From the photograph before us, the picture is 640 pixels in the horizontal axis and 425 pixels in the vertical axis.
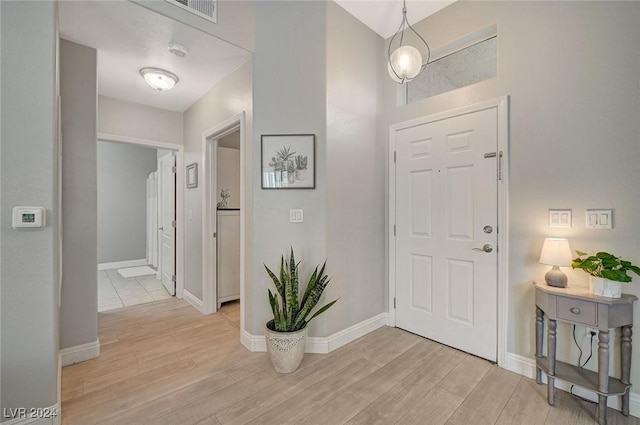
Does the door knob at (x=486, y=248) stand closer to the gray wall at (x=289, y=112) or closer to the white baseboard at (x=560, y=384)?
the white baseboard at (x=560, y=384)

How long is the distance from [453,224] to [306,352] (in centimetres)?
162

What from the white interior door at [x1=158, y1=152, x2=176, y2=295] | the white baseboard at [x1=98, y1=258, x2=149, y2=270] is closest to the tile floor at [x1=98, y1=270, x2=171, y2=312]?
the white interior door at [x1=158, y1=152, x2=176, y2=295]

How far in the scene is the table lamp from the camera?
1.70 m

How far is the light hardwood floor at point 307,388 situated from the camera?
1611mm

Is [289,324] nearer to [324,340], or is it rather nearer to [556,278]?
[324,340]

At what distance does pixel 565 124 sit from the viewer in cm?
184

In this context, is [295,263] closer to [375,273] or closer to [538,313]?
[375,273]

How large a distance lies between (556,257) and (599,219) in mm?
344

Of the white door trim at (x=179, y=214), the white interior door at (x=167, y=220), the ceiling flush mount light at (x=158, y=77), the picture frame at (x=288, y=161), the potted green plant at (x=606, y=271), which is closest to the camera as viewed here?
the potted green plant at (x=606, y=271)

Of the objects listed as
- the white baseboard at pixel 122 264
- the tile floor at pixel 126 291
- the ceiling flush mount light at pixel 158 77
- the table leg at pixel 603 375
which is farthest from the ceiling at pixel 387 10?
the white baseboard at pixel 122 264

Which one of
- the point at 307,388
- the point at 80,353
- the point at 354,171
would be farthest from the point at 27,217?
the point at 354,171

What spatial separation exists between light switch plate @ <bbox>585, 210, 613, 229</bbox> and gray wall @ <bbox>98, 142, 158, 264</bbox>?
22.4 feet

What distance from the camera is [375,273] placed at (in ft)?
9.11

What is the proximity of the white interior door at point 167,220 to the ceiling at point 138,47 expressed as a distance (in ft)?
3.62
